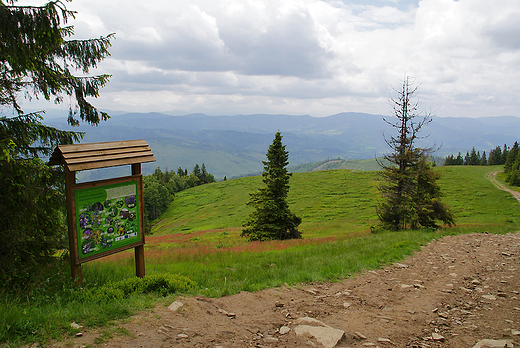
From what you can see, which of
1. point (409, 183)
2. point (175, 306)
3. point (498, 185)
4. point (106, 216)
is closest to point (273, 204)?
point (409, 183)

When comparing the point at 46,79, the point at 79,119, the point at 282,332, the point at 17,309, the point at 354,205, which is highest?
the point at 46,79

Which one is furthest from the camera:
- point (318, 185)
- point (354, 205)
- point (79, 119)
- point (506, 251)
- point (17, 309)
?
point (318, 185)

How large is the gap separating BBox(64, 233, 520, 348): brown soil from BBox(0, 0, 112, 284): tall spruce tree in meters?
4.18

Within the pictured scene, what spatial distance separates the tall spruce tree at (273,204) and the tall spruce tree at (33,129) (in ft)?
49.6

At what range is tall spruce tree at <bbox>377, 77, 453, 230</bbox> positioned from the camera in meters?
20.8

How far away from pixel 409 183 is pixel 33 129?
22.3 meters

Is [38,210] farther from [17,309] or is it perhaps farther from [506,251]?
[506,251]

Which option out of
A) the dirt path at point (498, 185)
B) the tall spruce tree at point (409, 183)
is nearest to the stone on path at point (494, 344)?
the tall spruce tree at point (409, 183)

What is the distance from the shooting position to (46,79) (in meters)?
8.23

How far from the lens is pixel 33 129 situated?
318 inches

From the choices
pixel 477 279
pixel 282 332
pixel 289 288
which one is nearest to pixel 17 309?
pixel 282 332

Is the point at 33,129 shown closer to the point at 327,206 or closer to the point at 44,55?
the point at 44,55

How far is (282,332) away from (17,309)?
4.72 metres

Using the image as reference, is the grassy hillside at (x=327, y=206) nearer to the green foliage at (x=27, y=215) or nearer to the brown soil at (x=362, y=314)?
the brown soil at (x=362, y=314)
